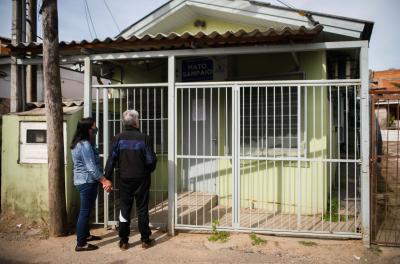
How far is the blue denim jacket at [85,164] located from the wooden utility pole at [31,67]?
3.22 metres

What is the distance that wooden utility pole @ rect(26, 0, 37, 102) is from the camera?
6.71m

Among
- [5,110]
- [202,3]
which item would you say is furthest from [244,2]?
[5,110]

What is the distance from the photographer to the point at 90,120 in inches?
171

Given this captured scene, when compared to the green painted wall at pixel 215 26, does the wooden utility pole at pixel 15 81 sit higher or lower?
lower

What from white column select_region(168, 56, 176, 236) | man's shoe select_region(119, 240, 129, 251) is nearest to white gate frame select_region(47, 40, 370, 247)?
white column select_region(168, 56, 176, 236)

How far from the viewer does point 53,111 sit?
15.3 ft

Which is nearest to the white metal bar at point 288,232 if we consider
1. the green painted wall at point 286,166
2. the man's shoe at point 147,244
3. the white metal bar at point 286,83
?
the man's shoe at point 147,244

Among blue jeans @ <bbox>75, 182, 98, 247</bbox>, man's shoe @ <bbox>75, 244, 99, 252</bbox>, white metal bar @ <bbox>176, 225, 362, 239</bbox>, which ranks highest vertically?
blue jeans @ <bbox>75, 182, 98, 247</bbox>

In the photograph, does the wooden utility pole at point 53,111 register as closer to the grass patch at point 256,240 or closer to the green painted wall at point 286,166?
the green painted wall at point 286,166

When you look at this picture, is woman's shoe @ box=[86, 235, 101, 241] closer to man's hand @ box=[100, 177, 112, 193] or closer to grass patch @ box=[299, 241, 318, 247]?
man's hand @ box=[100, 177, 112, 193]

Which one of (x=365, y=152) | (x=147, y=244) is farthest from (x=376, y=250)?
(x=147, y=244)

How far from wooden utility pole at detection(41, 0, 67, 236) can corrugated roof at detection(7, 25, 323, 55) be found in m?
0.32

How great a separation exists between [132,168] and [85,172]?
653 mm

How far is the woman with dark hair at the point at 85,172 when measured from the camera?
167 inches
